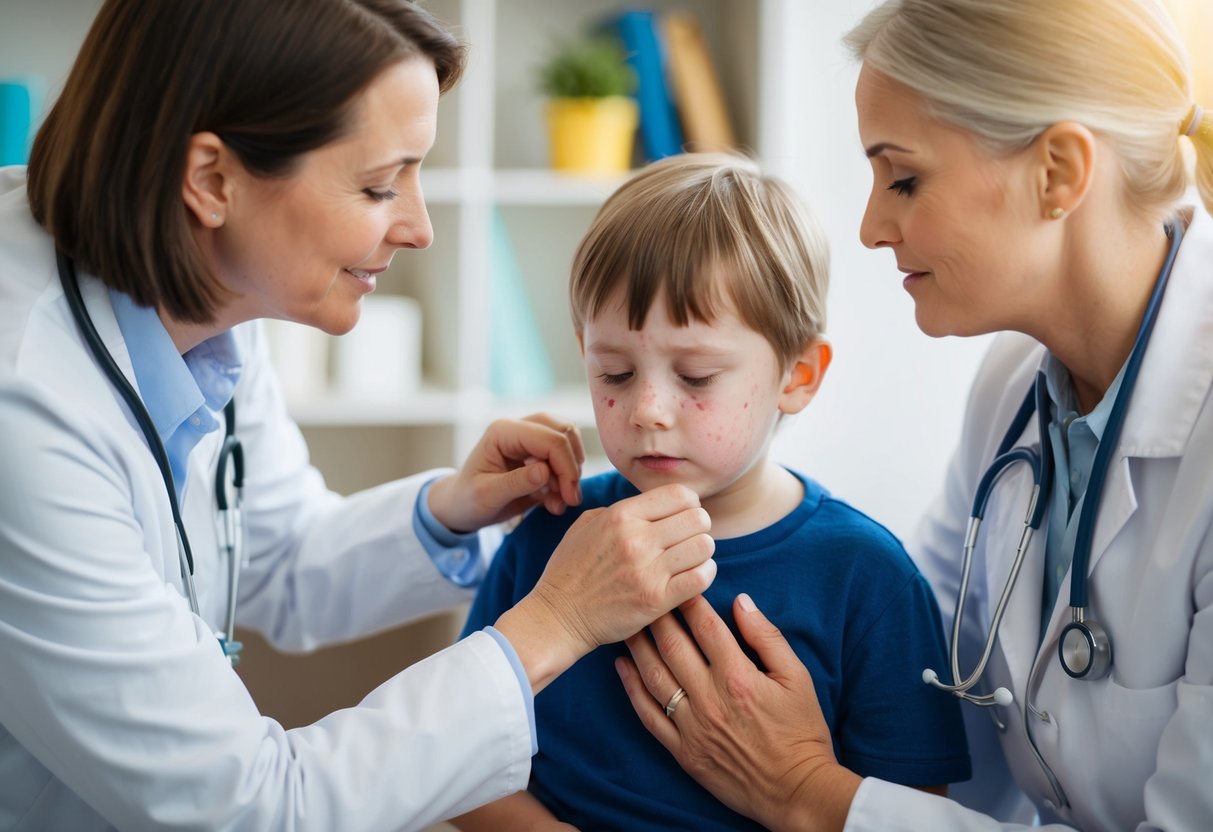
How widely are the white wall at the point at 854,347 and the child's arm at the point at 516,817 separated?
135 cm

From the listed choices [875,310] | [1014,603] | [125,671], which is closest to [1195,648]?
[1014,603]

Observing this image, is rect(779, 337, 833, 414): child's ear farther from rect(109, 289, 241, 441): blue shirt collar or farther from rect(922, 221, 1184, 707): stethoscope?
rect(109, 289, 241, 441): blue shirt collar

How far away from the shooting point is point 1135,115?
46.1 inches

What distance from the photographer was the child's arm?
1315 mm

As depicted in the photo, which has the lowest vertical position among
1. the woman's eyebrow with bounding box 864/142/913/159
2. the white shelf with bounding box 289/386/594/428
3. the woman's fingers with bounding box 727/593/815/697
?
the white shelf with bounding box 289/386/594/428

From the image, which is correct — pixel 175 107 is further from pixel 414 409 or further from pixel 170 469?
pixel 414 409

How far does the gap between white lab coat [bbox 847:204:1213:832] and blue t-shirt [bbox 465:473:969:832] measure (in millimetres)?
87

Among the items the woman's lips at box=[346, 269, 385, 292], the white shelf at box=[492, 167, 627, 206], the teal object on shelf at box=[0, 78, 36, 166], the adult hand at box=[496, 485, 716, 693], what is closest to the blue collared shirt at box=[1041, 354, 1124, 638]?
the adult hand at box=[496, 485, 716, 693]

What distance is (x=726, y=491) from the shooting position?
4.63 feet

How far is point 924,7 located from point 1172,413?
0.48 meters

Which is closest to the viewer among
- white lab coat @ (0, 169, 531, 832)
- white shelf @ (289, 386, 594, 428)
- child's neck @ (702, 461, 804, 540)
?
white lab coat @ (0, 169, 531, 832)

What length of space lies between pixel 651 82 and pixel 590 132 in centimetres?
19

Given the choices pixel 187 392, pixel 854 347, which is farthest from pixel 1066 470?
pixel 854 347

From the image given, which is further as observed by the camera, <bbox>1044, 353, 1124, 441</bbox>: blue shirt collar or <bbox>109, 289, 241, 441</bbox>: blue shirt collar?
<bbox>1044, 353, 1124, 441</bbox>: blue shirt collar
